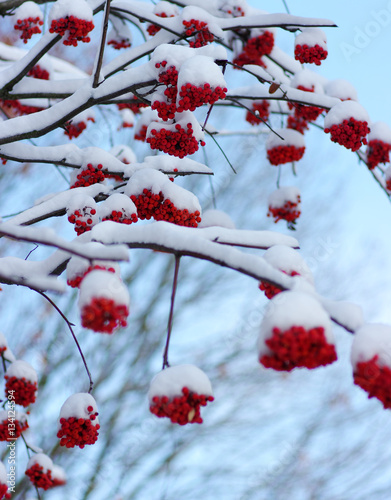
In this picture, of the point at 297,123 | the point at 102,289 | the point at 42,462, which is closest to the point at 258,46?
the point at 297,123

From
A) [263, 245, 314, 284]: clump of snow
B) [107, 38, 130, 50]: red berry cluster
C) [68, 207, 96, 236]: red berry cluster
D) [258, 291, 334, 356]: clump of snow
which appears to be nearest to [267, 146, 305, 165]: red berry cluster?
[107, 38, 130, 50]: red berry cluster

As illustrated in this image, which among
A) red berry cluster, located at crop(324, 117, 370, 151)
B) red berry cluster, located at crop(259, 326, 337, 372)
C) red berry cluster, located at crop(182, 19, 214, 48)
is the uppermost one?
red berry cluster, located at crop(182, 19, 214, 48)

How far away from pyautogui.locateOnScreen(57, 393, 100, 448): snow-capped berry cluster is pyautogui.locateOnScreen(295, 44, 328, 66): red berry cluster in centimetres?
248

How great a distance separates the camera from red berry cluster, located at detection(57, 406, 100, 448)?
251 cm

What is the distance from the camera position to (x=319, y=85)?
3.73 meters

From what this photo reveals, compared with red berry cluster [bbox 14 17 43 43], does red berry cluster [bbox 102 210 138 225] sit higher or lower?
lower

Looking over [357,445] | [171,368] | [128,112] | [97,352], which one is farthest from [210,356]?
[171,368]

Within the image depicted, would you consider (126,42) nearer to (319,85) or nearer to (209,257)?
(319,85)

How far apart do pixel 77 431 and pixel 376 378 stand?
1.58 meters

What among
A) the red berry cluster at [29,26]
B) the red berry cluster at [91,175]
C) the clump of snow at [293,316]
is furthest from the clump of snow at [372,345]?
the red berry cluster at [29,26]

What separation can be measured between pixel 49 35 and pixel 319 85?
1.91 metres

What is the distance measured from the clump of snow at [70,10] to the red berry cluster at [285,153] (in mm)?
1734

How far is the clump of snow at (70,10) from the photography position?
107 inches

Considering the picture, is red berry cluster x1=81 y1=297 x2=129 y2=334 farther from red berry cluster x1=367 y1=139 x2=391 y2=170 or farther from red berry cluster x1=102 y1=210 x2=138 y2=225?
red berry cluster x1=367 y1=139 x2=391 y2=170
